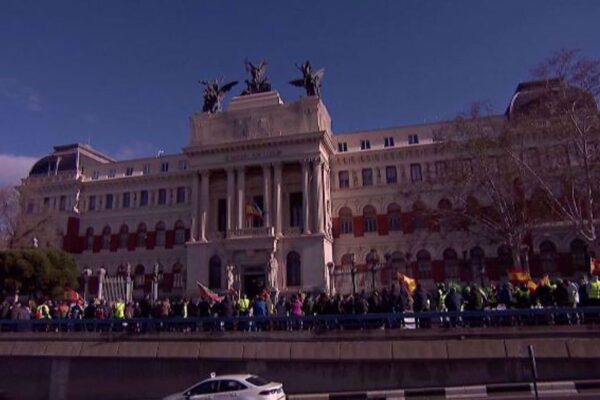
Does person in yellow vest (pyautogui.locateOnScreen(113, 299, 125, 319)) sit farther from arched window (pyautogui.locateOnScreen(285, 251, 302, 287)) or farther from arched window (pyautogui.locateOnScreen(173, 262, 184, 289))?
arched window (pyautogui.locateOnScreen(173, 262, 184, 289))

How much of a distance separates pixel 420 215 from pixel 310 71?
18.4 meters

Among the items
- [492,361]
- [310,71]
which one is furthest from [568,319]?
[310,71]

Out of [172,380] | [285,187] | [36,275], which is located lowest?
[172,380]

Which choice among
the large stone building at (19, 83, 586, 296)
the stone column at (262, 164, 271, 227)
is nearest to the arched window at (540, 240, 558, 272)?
the large stone building at (19, 83, 586, 296)

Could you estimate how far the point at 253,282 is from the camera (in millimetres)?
47750

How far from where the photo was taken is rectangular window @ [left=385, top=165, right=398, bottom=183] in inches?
2028

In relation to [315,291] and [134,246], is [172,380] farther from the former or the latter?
[134,246]

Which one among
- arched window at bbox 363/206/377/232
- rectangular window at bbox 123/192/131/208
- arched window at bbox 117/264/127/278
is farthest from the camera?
rectangular window at bbox 123/192/131/208

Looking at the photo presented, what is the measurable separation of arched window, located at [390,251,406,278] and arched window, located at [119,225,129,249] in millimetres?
31133

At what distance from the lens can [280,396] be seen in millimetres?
15164

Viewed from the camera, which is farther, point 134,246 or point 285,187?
point 134,246

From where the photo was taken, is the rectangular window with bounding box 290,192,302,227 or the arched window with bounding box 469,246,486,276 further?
the rectangular window with bounding box 290,192,302,227

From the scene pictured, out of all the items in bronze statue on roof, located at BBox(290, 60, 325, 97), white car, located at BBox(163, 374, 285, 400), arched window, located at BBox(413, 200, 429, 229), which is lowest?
white car, located at BBox(163, 374, 285, 400)

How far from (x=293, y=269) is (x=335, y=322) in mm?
27034
